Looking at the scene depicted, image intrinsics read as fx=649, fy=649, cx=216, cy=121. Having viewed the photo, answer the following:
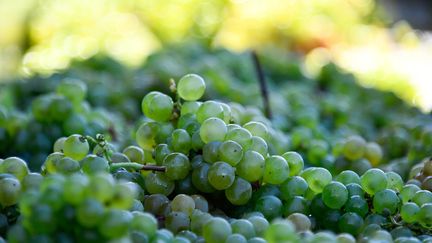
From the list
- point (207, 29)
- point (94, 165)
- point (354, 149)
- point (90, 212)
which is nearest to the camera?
point (90, 212)

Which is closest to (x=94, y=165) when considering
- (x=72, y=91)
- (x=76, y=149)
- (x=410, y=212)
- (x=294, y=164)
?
(x=76, y=149)

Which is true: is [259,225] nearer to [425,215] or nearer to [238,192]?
[238,192]

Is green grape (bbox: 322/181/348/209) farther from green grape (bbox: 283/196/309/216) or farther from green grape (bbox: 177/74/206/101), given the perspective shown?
green grape (bbox: 177/74/206/101)

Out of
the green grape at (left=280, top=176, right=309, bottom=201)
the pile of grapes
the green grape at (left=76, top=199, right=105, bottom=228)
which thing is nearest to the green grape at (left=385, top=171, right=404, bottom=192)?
the pile of grapes

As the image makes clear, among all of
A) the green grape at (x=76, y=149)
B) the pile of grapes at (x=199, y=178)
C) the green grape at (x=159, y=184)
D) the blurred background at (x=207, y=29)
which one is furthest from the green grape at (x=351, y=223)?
the blurred background at (x=207, y=29)

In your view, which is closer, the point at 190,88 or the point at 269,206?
the point at 269,206

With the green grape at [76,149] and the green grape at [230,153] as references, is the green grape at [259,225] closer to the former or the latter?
the green grape at [230,153]

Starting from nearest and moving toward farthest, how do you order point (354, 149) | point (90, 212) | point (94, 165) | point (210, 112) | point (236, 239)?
1. point (90, 212)
2. point (236, 239)
3. point (94, 165)
4. point (210, 112)
5. point (354, 149)
